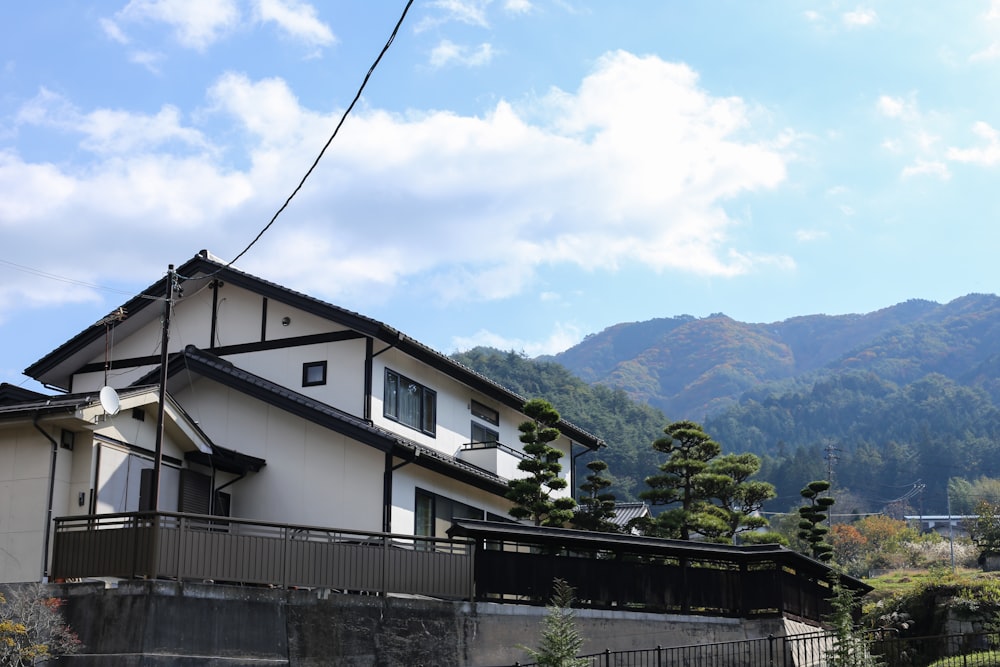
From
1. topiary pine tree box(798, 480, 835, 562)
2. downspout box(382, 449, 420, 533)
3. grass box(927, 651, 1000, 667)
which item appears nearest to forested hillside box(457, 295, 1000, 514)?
topiary pine tree box(798, 480, 835, 562)

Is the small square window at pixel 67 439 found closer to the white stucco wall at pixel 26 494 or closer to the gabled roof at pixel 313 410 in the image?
the white stucco wall at pixel 26 494

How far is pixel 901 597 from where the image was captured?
94.9ft

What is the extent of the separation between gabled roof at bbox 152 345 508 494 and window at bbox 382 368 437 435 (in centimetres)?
81

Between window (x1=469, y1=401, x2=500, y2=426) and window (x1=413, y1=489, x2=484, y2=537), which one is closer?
window (x1=413, y1=489, x2=484, y2=537)

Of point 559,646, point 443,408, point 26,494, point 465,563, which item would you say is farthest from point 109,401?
point 443,408

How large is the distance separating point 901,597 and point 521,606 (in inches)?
438

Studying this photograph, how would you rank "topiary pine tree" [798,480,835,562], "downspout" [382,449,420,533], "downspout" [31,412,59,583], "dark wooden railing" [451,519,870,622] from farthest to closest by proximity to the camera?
"topiary pine tree" [798,480,835,562] → "downspout" [382,449,420,533] → "dark wooden railing" [451,519,870,622] → "downspout" [31,412,59,583]

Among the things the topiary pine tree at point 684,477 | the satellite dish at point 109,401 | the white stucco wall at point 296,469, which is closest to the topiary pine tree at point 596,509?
the topiary pine tree at point 684,477

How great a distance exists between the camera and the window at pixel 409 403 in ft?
96.7

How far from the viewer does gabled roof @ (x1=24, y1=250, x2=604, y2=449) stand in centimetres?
2847

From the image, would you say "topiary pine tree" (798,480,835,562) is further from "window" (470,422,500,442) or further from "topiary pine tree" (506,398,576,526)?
"window" (470,422,500,442)

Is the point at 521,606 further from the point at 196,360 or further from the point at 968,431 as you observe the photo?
the point at 968,431

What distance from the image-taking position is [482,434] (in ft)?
112

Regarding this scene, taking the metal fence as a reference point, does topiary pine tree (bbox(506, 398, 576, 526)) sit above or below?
above
